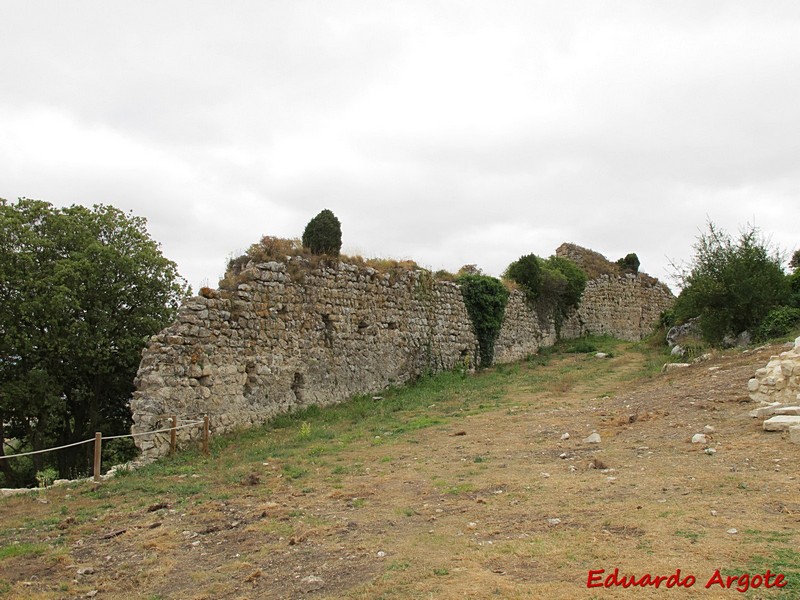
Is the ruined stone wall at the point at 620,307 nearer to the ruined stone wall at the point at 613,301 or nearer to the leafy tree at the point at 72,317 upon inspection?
the ruined stone wall at the point at 613,301

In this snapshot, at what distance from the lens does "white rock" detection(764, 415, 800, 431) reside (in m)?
8.07

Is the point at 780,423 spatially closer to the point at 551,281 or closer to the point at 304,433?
the point at 304,433

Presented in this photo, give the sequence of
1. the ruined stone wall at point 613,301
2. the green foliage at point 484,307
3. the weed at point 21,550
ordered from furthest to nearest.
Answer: the ruined stone wall at point 613,301
the green foliage at point 484,307
the weed at point 21,550

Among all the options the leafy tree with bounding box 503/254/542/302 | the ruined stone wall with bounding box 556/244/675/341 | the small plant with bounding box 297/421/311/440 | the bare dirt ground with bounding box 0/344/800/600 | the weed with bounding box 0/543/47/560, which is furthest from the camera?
the ruined stone wall with bounding box 556/244/675/341

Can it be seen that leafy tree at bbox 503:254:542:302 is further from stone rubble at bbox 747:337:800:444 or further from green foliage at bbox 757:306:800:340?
stone rubble at bbox 747:337:800:444

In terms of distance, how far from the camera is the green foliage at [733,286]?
55.6 ft

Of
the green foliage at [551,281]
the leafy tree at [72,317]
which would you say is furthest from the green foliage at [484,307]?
the leafy tree at [72,317]

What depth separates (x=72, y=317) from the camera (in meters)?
16.3

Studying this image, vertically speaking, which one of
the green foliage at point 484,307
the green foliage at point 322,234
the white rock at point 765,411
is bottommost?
the white rock at point 765,411

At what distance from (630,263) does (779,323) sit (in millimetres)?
17762

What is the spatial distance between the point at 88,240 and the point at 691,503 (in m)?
16.3

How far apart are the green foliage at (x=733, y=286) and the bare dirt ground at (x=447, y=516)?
→ 640 centimetres

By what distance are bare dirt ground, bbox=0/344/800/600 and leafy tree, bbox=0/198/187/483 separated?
24.1 ft

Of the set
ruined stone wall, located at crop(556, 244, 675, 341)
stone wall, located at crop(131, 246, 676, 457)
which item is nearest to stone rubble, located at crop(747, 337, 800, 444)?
stone wall, located at crop(131, 246, 676, 457)
